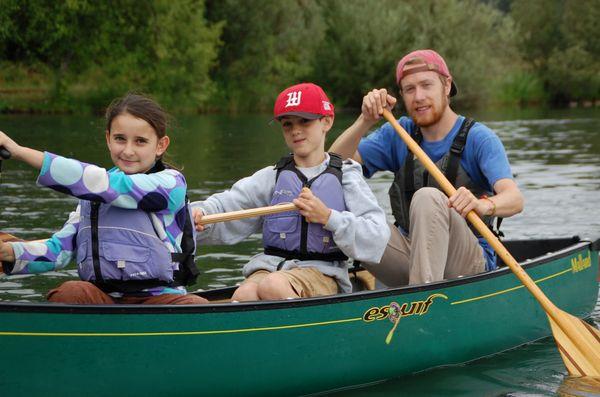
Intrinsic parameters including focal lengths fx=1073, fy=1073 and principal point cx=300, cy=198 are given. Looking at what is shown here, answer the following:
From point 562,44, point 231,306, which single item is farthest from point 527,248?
point 562,44

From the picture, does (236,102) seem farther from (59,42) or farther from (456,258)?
(456,258)

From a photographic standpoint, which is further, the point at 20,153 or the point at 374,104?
the point at 374,104

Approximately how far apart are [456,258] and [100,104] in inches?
988

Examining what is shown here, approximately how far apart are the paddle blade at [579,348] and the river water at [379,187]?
114 millimetres

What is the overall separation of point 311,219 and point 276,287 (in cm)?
32

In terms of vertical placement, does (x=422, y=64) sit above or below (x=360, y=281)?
above

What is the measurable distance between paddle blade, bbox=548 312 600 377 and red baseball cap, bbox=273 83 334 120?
5.19 ft

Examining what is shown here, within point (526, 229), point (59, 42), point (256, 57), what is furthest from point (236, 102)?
point (526, 229)

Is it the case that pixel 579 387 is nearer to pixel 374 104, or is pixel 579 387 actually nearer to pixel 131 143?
pixel 374 104

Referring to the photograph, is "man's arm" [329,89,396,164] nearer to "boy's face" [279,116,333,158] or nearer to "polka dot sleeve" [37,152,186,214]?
"boy's face" [279,116,333,158]

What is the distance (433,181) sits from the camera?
534 centimetres

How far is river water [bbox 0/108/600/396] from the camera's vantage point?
5.01 meters

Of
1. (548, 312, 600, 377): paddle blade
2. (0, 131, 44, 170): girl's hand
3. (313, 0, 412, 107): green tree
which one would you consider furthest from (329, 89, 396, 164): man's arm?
(313, 0, 412, 107): green tree

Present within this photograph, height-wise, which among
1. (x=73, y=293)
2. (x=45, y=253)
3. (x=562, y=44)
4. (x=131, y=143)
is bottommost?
(x=73, y=293)
